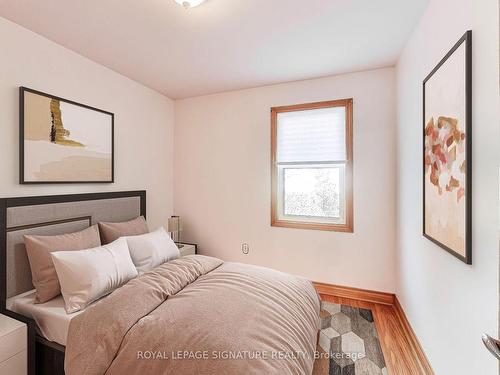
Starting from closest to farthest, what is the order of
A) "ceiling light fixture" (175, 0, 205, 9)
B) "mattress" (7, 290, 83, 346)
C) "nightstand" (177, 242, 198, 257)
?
"mattress" (7, 290, 83, 346) → "ceiling light fixture" (175, 0, 205, 9) → "nightstand" (177, 242, 198, 257)

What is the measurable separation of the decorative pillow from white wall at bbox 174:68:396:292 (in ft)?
3.67

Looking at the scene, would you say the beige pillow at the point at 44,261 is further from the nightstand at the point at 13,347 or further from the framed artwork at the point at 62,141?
the framed artwork at the point at 62,141

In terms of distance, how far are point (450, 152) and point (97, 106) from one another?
3.05m

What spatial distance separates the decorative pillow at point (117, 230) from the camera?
2447 millimetres

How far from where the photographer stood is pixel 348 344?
212cm

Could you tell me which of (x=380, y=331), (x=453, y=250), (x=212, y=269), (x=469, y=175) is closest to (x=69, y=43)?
(x=212, y=269)

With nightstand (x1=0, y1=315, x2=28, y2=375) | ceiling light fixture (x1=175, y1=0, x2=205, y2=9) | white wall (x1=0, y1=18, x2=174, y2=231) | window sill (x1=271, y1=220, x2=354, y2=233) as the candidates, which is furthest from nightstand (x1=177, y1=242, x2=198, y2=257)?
ceiling light fixture (x1=175, y1=0, x2=205, y2=9)

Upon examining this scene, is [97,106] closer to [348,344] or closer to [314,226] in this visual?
[314,226]

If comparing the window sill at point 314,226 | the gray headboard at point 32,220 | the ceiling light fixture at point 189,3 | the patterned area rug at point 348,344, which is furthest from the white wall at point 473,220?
the gray headboard at point 32,220

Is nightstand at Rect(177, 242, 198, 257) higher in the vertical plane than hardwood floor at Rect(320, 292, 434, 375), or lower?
higher

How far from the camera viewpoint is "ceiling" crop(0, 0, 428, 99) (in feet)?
6.02

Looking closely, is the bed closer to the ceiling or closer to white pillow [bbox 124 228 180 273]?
white pillow [bbox 124 228 180 273]

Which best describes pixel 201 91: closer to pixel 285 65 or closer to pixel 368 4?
A: pixel 285 65

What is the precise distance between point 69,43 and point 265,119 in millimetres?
2125
